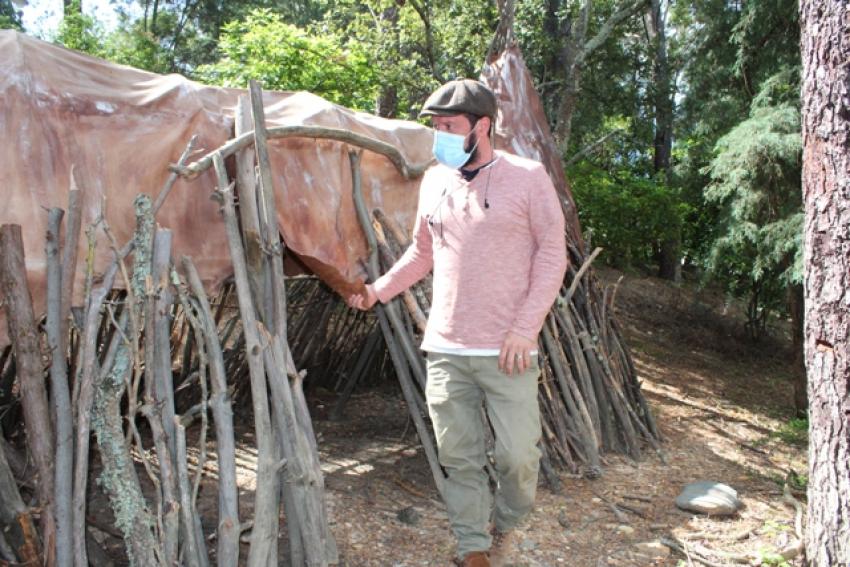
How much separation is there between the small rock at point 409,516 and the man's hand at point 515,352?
155 centimetres

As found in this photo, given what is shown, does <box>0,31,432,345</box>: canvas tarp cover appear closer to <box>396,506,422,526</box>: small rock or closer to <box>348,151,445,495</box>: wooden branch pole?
<box>348,151,445,495</box>: wooden branch pole

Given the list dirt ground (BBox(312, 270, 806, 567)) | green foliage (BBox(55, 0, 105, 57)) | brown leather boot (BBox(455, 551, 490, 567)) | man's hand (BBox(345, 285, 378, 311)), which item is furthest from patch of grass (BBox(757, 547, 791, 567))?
green foliage (BBox(55, 0, 105, 57))

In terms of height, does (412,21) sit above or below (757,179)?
above

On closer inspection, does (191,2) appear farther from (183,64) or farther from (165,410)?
(165,410)

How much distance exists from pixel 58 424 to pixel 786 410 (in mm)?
7384

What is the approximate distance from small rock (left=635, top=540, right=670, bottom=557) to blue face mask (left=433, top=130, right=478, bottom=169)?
2.20m

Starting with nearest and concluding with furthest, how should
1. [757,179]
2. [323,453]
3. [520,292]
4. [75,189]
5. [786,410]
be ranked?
[520,292] < [75,189] < [323,453] < [757,179] < [786,410]

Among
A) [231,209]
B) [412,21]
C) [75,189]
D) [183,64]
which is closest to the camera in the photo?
[75,189]

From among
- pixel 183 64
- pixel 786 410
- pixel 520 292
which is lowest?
pixel 786 410

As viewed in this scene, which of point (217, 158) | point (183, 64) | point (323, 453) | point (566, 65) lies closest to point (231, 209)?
point (217, 158)

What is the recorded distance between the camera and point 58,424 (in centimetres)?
281

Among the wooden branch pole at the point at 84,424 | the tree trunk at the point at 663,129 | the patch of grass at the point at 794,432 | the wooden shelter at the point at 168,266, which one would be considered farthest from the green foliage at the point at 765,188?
the wooden branch pole at the point at 84,424

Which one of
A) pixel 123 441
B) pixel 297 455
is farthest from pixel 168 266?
pixel 297 455

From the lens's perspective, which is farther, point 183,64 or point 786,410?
point 183,64
